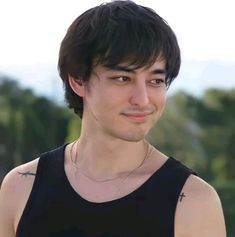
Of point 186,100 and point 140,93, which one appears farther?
point 186,100

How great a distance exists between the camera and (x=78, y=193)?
270 cm

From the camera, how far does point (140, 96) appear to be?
2.55 meters

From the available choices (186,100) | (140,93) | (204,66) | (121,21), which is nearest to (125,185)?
(140,93)

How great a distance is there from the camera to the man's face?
8.41ft

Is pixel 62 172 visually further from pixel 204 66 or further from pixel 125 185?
pixel 204 66

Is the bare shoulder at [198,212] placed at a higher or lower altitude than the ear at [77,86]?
lower

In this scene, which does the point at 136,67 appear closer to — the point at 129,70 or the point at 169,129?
the point at 129,70

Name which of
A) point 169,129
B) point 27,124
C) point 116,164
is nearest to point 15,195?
point 116,164

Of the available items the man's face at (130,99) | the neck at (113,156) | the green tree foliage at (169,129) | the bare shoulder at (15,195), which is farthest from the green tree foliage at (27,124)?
the man's face at (130,99)

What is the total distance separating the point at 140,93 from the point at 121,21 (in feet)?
0.79

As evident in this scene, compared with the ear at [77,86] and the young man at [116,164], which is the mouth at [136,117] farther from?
the ear at [77,86]

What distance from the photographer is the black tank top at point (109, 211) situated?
8.43ft

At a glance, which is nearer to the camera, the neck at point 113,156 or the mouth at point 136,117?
the mouth at point 136,117

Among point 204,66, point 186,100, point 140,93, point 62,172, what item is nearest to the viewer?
point 140,93
